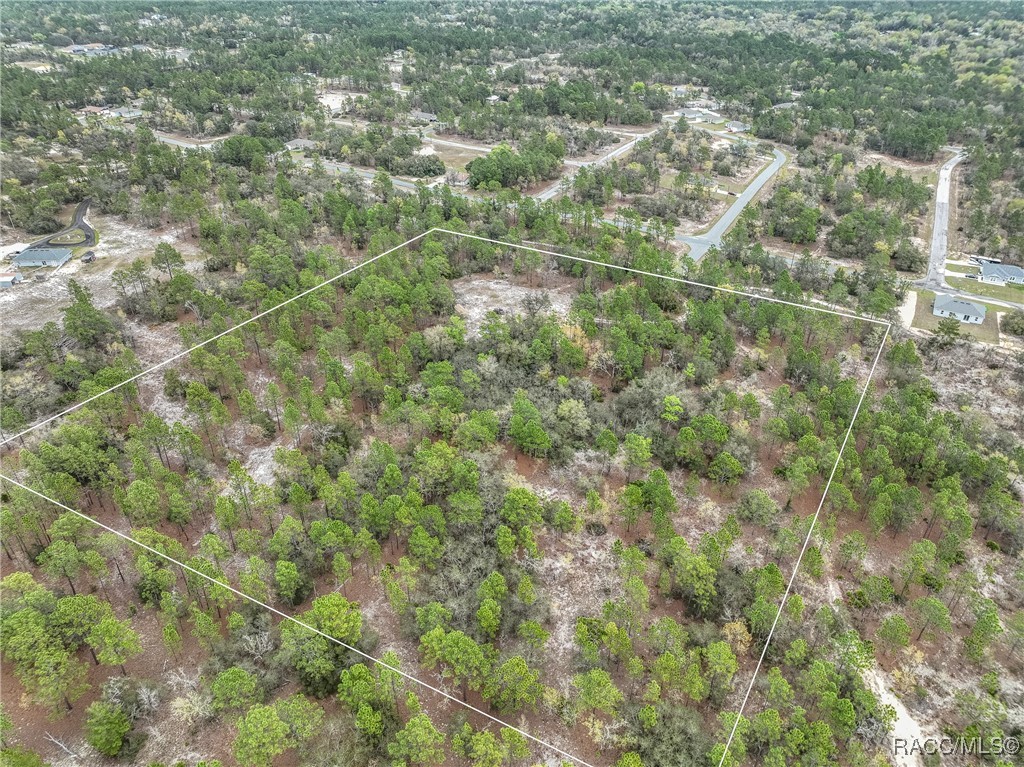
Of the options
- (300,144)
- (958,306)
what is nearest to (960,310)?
(958,306)

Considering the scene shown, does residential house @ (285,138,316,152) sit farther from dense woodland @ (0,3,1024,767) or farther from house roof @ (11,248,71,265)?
house roof @ (11,248,71,265)

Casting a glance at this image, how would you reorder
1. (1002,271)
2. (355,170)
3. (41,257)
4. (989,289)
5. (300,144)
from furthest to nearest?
1. (300,144)
2. (355,170)
3. (41,257)
4. (1002,271)
5. (989,289)

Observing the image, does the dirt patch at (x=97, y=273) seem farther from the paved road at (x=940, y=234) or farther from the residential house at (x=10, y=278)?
the paved road at (x=940, y=234)

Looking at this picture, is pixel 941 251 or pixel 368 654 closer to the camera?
pixel 368 654

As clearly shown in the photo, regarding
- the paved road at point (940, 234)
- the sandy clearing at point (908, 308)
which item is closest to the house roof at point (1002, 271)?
the paved road at point (940, 234)

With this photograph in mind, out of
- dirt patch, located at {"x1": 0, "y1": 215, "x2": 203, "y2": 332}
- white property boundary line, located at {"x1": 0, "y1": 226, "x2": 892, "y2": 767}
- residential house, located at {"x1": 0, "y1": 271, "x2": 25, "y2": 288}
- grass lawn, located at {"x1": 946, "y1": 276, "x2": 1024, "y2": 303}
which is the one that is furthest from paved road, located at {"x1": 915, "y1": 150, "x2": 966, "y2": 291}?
residential house, located at {"x1": 0, "y1": 271, "x2": 25, "y2": 288}

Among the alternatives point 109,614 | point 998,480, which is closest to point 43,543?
point 109,614

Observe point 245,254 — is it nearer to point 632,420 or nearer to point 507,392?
point 507,392

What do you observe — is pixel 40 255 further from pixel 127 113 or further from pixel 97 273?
pixel 127 113
